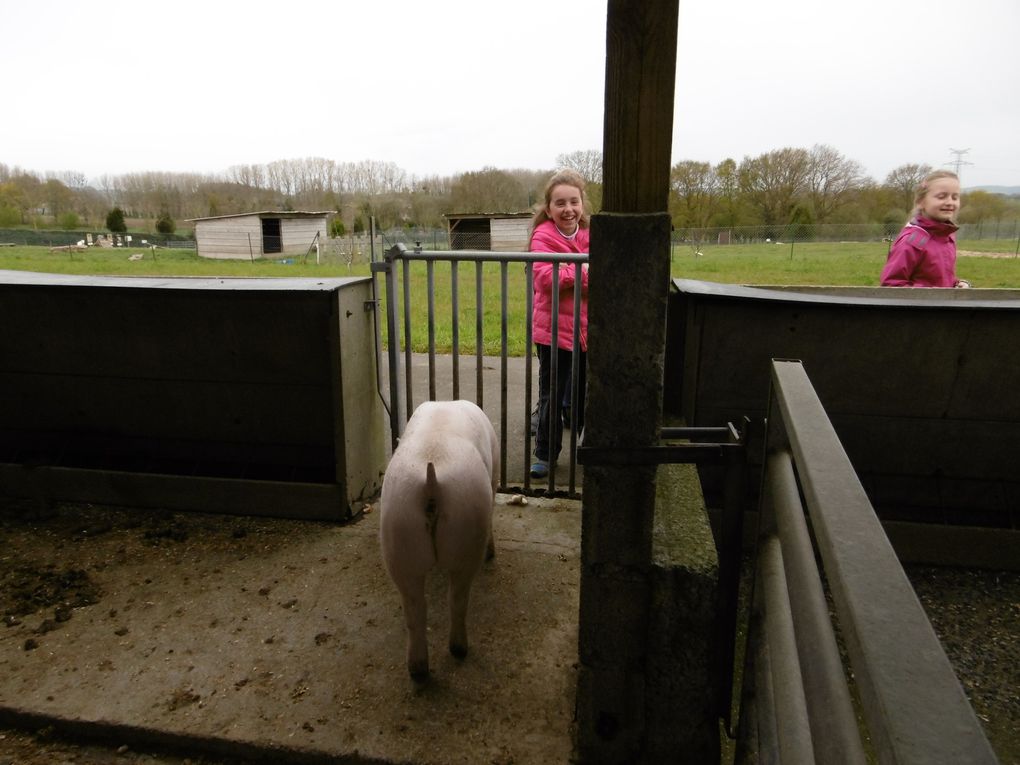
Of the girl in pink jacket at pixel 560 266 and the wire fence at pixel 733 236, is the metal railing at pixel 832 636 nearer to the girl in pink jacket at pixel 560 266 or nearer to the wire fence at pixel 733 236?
the girl in pink jacket at pixel 560 266

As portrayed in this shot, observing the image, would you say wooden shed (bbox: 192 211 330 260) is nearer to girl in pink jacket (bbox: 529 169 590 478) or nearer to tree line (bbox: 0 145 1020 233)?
tree line (bbox: 0 145 1020 233)

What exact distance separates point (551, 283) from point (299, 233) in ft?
114

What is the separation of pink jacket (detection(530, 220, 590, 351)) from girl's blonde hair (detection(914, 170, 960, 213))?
1951mm

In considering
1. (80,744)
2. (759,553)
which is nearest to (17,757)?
(80,744)

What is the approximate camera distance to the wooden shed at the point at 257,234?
33.8 m

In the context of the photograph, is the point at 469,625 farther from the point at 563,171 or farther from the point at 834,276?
the point at 834,276

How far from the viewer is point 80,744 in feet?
7.44

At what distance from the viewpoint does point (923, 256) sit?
3.97 metres

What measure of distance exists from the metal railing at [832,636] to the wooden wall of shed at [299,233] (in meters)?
34.8

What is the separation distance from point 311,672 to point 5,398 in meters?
2.76

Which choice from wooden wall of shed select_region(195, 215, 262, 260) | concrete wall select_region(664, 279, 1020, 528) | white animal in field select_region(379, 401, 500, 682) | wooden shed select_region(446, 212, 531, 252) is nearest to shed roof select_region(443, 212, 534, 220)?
wooden shed select_region(446, 212, 531, 252)

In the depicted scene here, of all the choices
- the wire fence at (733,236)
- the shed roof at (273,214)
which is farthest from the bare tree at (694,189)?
the shed roof at (273,214)

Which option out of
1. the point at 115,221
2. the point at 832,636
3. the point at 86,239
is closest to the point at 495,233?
the point at 86,239

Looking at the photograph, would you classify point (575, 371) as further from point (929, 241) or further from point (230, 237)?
point (230, 237)
